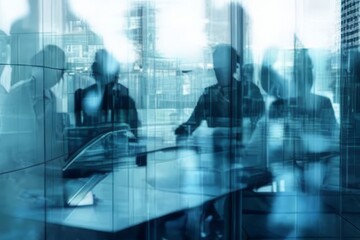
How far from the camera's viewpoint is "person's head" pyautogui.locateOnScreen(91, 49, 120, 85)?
2115 millimetres

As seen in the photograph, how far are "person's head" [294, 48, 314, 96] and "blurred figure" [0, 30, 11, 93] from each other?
1256 mm

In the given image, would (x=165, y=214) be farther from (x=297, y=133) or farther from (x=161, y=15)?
(x=161, y=15)

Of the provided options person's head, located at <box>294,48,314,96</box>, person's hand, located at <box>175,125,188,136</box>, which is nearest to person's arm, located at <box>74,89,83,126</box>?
person's hand, located at <box>175,125,188,136</box>

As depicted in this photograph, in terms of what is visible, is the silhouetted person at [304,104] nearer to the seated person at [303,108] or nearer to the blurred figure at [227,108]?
the seated person at [303,108]

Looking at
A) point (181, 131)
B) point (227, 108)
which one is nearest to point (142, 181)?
point (181, 131)

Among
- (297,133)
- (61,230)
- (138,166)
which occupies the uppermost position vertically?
(297,133)

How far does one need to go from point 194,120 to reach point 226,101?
16 cm

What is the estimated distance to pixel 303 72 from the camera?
208 cm

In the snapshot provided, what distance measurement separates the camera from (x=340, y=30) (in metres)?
2.08

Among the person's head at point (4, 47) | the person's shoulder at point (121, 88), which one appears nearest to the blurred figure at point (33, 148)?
the person's head at point (4, 47)

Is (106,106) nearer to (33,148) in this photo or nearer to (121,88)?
(121,88)

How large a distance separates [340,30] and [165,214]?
1.14m

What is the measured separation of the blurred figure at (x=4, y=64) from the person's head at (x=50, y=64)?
0.43 ft

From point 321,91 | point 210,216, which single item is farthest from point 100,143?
point 321,91
